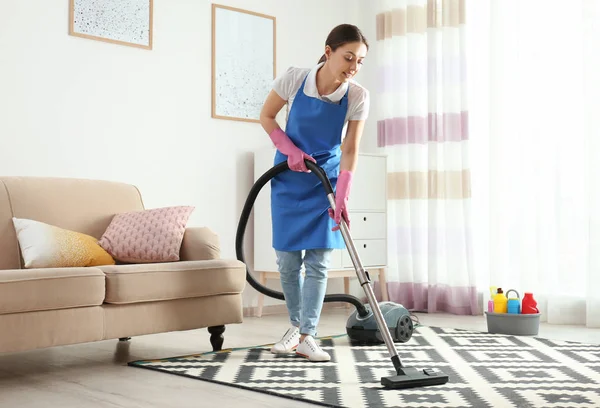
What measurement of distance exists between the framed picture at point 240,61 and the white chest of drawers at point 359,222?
0.34 m

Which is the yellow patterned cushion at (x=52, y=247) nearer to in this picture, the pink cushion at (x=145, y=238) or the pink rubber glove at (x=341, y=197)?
the pink cushion at (x=145, y=238)

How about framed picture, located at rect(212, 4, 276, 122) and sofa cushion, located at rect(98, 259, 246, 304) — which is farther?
framed picture, located at rect(212, 4, 276, 122)

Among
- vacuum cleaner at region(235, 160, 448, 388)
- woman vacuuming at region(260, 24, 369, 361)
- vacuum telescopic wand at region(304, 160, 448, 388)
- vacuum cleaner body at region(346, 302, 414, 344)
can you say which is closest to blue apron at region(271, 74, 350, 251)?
woman vacuuming at region(260, 24, 369, 361)

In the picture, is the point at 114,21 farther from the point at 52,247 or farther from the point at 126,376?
the point at 126,376

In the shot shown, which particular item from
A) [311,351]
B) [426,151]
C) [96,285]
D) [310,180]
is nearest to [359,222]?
[426,151]

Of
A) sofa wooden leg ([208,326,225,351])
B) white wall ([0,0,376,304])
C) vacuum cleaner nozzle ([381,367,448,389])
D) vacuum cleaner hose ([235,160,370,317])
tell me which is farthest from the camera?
white wall ([0,0,376,304])

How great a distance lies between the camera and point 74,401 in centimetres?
230

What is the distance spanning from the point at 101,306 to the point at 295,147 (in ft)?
3.07

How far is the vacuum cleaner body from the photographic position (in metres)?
3.29

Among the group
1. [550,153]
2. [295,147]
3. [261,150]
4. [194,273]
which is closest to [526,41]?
[550,153]

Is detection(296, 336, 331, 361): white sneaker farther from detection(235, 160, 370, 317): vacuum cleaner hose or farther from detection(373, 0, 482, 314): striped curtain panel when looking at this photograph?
detection(373, 0, 482, 314): striped curtain panel

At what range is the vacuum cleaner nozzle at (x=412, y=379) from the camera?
7.82ft

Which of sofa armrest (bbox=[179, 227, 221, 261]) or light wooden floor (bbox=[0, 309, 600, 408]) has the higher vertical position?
sofa armrest (bbox=[179, 227, 221, 261])

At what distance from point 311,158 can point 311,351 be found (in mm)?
735
